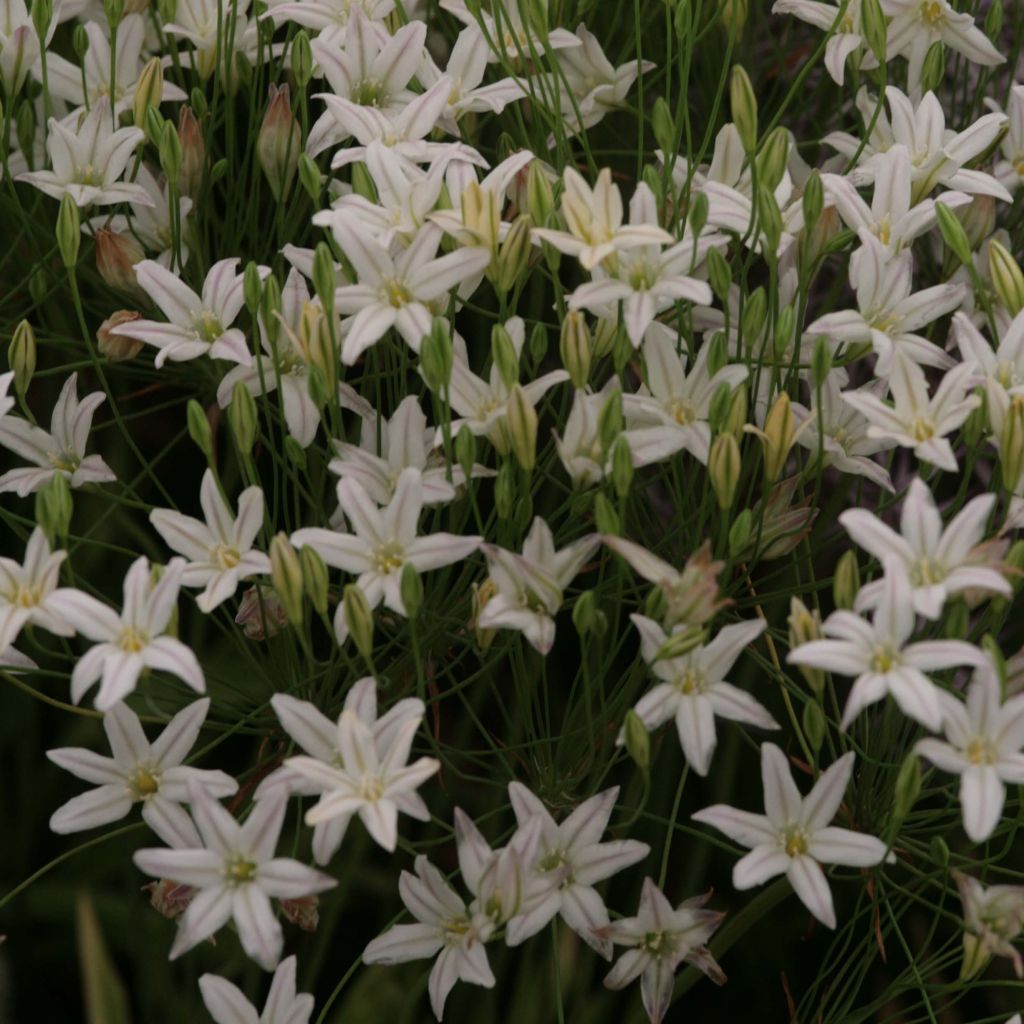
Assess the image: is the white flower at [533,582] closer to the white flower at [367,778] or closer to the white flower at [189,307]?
the white flower at [367,778]

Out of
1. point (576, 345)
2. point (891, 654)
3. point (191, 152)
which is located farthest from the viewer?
point (191, 152)

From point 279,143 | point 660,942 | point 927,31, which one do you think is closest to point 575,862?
point 660,942

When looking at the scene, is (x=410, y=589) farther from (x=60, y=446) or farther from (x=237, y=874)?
Result: (x=60, y=446)

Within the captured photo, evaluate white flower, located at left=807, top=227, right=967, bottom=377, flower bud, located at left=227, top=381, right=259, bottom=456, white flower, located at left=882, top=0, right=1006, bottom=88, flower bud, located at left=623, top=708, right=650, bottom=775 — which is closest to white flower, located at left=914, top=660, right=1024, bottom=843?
flower bud, located at left=623, top=708, right=650, bottom=775

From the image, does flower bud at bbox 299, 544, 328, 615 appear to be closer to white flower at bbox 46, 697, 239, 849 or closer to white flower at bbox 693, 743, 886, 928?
white flower at bbox 46, 697, 239, 849

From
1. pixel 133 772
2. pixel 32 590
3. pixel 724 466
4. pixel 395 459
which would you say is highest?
pixel 724 466
